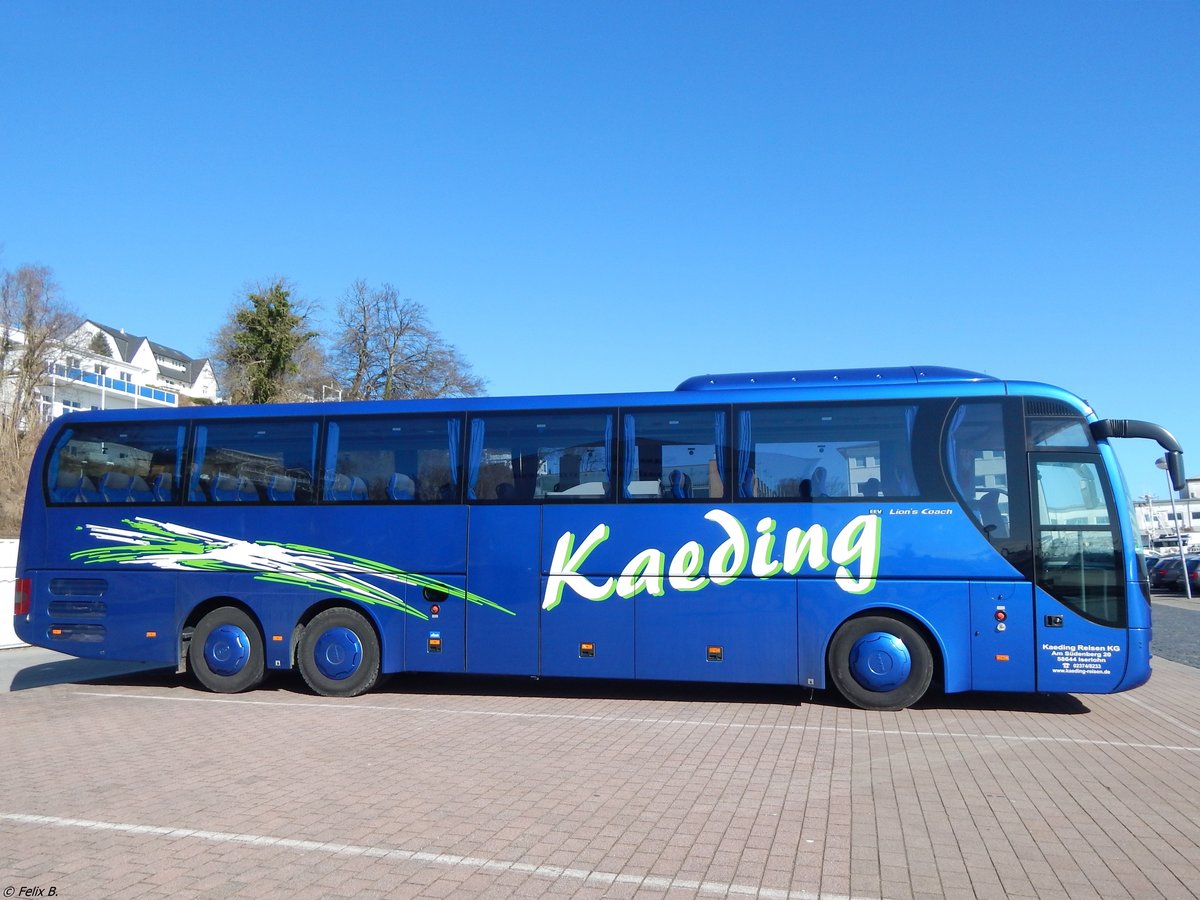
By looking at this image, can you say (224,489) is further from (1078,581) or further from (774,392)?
(1078,581)

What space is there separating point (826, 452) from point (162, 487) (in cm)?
820

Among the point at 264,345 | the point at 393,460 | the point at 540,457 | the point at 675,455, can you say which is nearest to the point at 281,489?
the point at 393,460

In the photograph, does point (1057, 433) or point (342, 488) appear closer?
point (1057, 433)

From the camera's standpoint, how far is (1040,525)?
10.1 metres

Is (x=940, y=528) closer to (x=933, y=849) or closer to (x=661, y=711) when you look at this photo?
(x=661, y=711)

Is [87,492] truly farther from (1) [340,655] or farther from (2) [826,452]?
(2) [826,452]

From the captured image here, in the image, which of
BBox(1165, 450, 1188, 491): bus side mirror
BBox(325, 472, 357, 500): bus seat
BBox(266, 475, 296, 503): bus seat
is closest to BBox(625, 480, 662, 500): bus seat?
BBox(325, 472, 357, 500): bus seat

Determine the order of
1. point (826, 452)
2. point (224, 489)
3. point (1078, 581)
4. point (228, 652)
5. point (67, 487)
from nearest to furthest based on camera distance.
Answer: point (1078, 581) < point (826, 452) < point (228, 652) < point (224, 489) < point (67, 487)


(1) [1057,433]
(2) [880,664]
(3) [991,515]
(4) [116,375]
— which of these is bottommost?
(2) [880,664]

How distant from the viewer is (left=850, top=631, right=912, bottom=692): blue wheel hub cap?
10.3 metres

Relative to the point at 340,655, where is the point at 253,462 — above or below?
above

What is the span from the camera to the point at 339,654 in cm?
1166

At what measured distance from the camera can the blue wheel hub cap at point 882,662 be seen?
10281mm

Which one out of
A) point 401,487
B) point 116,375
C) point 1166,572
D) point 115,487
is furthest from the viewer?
point 116,375
